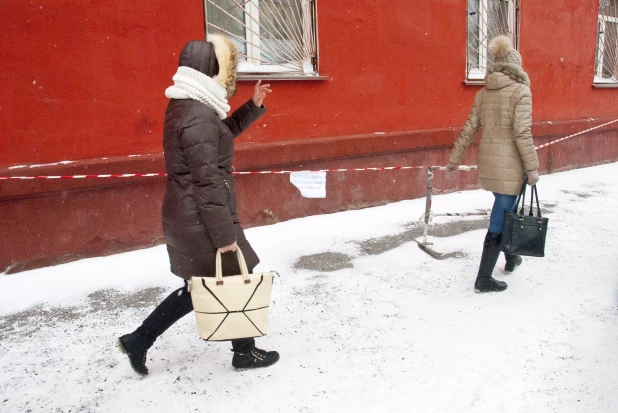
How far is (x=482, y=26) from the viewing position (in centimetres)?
759

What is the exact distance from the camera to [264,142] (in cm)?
548

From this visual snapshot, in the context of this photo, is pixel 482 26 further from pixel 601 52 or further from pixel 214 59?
pixel 214 59

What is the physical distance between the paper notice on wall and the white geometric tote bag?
2594 millimetres

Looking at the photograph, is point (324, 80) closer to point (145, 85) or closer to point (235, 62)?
point (145, 85)

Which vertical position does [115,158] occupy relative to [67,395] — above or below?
above

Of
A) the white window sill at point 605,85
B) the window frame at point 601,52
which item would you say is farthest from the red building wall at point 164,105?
the window frame at point 601,52

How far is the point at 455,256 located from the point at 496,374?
1.98 m

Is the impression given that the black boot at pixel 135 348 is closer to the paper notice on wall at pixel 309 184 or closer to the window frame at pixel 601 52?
the paper notice on wall at pixel 309 184

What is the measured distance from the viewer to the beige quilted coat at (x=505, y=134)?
3.53m

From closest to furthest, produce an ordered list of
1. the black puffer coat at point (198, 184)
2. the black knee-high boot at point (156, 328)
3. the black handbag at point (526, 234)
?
1. the black puffer coat at point (198, 184)
2. the black knee-high boot at point (156, 328)
3. the black handbag at point (526, 234)

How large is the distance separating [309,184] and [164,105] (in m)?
1.50

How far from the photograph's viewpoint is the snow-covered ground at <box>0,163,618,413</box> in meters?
2.61

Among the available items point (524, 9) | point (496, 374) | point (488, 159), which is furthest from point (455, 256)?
point (524, 9)

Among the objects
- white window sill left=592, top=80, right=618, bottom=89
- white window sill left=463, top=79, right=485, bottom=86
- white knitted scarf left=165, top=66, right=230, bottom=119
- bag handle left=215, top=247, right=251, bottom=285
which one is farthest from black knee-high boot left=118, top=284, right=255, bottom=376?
white window sill left=592, top=80, right=618, bottom=89
